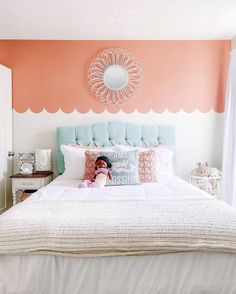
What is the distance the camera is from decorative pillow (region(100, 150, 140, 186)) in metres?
3.14

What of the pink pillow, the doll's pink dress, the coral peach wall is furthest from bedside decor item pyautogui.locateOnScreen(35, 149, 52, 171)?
the doll's pink dress

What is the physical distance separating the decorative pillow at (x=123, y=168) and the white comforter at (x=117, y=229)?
970 millimetres

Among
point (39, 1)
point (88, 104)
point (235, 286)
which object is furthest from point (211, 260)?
point (88, 104)

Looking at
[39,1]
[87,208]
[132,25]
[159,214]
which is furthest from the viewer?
[132,25]

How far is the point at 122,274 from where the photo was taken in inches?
66.6

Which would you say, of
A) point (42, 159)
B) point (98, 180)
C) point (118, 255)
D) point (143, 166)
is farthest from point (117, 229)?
point (42, 159)

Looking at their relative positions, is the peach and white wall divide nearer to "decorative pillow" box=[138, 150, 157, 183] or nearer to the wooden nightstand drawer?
the wooden nightstand drawer

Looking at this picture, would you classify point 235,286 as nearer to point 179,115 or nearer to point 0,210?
point 179,115

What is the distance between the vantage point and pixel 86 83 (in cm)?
403

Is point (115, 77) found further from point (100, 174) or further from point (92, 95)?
point (100, 174)

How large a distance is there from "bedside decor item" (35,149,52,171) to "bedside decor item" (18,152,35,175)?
5cm

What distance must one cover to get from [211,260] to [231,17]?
2510 mm

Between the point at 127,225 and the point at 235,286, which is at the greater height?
the point at 127,225

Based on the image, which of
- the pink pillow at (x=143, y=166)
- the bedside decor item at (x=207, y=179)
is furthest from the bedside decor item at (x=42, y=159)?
the bedside decor item at (x=207, y=179)
